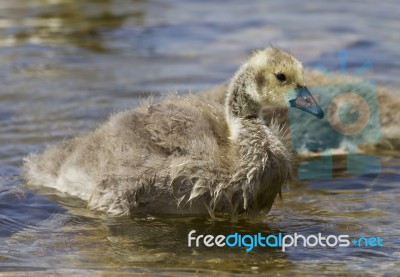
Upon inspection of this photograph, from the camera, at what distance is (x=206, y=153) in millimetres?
5543

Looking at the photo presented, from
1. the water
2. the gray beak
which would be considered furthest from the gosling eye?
the water

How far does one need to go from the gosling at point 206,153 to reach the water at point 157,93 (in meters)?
0.21

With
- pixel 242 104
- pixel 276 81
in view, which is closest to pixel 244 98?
pixel 242 104

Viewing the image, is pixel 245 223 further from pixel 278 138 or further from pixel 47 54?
pixel 47 54

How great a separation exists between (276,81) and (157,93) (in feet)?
11.1

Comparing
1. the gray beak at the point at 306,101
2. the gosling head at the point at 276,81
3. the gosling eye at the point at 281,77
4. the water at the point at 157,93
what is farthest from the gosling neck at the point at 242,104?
the water at the point at 157,93

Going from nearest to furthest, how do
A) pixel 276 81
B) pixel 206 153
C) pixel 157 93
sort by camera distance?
1. pixel 206 153
2. pixel 276 81
3. pixel 157 93

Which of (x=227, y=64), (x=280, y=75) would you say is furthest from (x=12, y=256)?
(x=227, y=64)

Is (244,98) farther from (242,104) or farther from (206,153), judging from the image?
(206,153)

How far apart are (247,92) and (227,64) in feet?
15.5

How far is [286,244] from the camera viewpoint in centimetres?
543

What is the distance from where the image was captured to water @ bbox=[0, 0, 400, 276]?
17.1 feet

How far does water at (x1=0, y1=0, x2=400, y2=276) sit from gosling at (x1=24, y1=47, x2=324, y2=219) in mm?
208

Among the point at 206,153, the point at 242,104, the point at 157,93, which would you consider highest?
the point at 157,93
